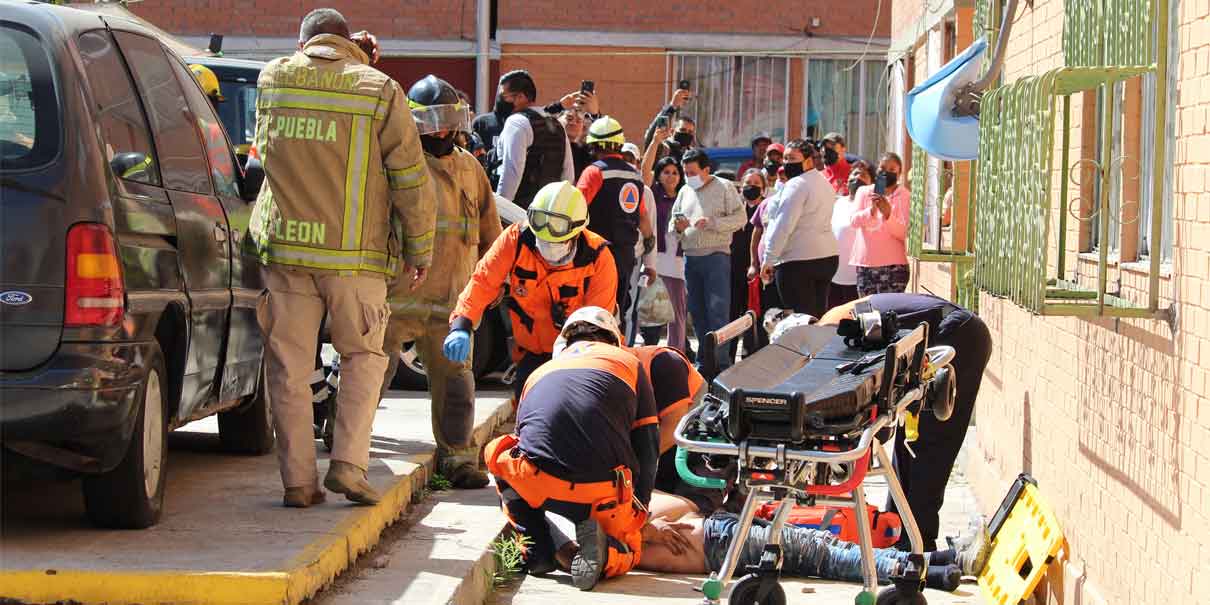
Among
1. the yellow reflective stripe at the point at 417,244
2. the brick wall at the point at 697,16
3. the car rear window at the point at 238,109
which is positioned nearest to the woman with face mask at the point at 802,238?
the car rear window at the point at 238,109

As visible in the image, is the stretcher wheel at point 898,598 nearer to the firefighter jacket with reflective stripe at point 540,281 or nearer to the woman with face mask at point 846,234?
the firefighter jacket with reflective stripe at point 540,281

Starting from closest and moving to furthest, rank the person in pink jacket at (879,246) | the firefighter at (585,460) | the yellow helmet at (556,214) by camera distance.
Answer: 1. the firefighter at (585,460)
2. the yellow helmet at (556,214)
3. the person in pink jacket at (879,246)

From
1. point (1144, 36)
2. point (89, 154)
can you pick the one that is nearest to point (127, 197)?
point (89, 154)

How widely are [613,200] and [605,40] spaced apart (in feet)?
52.2

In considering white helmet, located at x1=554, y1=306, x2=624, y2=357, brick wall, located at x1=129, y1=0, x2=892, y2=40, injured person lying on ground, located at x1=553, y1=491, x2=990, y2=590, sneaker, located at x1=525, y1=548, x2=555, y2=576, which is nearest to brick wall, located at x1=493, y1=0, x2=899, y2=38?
brick wall, located at x1=129, y1=0, x2=892, y2=40

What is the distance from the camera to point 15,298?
5023 mm

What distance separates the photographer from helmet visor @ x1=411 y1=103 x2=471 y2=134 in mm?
7617

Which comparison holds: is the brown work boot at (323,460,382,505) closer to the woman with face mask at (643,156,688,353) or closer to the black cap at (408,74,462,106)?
the black cap at (408,74,462,106)

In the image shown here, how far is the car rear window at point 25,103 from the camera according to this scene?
202 inches

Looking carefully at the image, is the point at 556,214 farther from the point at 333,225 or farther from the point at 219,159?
the point at 333,225

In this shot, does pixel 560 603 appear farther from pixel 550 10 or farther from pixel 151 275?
pixel 550 10

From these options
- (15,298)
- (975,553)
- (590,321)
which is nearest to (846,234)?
(590,321)

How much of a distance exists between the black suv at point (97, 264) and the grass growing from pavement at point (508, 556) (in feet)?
4.51

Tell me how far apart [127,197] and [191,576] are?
1.32 m
